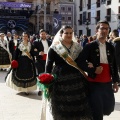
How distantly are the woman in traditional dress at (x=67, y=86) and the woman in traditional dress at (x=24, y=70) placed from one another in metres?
3.10

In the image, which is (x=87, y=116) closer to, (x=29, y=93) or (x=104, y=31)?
(x=104, y=31)

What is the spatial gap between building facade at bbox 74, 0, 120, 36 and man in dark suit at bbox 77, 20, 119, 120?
2337 centimetres

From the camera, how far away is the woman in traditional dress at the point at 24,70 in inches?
274

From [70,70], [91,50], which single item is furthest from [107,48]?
[70,70]

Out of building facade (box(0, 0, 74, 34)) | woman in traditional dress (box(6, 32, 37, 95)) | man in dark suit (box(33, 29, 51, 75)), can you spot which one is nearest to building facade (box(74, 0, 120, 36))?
building facade (box(0, 0, 74, 34))

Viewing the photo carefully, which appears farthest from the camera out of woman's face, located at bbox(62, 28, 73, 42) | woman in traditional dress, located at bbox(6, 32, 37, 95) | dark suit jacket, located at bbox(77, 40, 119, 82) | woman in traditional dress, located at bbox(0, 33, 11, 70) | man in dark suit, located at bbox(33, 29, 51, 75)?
woman in traditional dress, located at bbox(0, 33, 11, 70)

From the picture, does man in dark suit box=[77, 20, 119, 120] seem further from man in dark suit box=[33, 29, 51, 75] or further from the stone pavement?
man in dark suit box=[33, 29, 51, 75]

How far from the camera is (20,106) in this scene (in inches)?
227

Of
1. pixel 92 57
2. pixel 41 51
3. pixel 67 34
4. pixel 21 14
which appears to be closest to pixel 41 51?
pixel 41 51

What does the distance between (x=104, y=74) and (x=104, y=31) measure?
0.50 meters

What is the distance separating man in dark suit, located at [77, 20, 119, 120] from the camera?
3594 mm

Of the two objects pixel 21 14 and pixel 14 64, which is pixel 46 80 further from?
pixel 21 14

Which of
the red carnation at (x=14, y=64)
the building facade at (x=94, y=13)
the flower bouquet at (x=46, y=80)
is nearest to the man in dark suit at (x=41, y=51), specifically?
the red carnation at (x=14, y=64)

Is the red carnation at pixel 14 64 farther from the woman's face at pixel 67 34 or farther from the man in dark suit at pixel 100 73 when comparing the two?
the man in dark suit at pixel 100 73
